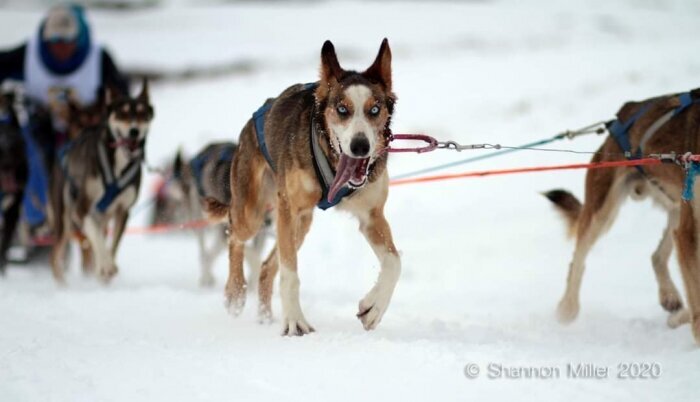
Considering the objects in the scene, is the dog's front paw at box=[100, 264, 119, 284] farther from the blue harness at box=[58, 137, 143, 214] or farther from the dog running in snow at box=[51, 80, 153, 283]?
the blue harness at box=[58, 137, 143, 214]

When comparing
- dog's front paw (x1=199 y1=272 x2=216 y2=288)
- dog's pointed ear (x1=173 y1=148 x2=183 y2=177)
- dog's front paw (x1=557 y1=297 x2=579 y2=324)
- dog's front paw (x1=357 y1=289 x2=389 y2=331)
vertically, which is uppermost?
dog's pointed ear (x1=173 y1=148 x2=183 y2=177)

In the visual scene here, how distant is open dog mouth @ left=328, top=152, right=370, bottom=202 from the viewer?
357 centimetres

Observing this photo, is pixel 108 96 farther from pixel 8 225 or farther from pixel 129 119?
pixel 8 225

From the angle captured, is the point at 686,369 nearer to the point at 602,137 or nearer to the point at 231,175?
the point at 231,175

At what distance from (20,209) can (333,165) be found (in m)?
4.66

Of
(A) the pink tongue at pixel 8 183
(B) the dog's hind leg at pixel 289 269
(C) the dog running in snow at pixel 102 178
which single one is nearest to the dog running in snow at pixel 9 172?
(A) the pink tongue at pixel 8 183

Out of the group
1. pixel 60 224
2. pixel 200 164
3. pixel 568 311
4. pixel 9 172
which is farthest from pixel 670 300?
pixel 9 172

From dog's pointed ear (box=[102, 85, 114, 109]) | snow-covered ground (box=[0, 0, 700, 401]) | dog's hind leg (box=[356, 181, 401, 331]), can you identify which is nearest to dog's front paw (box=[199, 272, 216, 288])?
snow-covered ground (box=[0, 0, 700, 401])

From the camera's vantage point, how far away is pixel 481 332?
4.14 meters

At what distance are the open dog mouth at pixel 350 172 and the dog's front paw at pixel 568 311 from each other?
6.14 ft

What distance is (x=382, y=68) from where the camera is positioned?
3768 millimetres

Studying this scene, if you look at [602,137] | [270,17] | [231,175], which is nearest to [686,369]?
[231,175]

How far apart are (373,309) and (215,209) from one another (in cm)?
160

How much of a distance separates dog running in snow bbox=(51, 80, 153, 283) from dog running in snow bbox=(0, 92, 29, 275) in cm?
59
